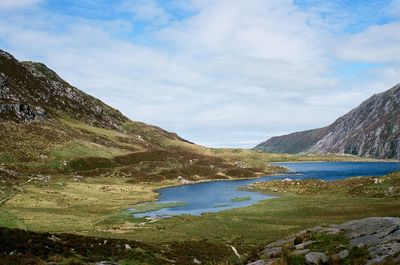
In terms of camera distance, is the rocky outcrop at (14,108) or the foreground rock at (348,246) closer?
the foreground rock at (348,246)

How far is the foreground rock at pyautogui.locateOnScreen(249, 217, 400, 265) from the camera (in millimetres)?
20173

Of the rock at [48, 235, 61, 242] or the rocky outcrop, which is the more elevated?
the rocky outcrop

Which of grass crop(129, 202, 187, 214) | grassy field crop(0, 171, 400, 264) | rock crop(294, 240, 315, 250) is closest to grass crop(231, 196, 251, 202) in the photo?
grassy field crop(0, 171, 400, 264)

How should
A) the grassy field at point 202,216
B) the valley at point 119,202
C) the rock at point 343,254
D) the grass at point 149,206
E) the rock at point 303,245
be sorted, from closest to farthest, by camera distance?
the rock at point 343,254 < the rock at point 303,245 < the valley at point 119,202 < the grassy field at point 202,216 < the grass at point 149,206

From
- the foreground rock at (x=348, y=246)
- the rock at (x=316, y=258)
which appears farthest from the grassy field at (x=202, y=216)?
the rock at (x=316, y=258)

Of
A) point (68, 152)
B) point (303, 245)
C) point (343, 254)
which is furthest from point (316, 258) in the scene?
point (68, 152)

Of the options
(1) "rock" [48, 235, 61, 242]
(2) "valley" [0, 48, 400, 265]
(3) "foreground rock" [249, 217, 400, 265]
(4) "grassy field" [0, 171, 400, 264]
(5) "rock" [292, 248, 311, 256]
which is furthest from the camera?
(4) "grassy field" [0, 171, 400, 264]

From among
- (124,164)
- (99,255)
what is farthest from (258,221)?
(124,164)

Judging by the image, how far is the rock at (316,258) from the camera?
Result: 2111cm

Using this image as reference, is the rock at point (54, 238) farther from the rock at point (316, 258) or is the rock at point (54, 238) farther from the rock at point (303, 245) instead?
the rock at point (316, 258)

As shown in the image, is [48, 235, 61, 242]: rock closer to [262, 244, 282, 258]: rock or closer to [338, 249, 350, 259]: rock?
[262, 244, 282, 258]: rock

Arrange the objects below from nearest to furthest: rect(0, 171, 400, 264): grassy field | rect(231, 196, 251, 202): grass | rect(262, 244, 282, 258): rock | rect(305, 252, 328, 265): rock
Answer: rect(305, 252, 328, 265): rock → rect(262, 244, 282, 258): rock → rect(0, 171, 400, 264): grassy field → rect(231, 196, 251, 202): grass

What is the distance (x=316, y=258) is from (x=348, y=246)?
3.08 metres

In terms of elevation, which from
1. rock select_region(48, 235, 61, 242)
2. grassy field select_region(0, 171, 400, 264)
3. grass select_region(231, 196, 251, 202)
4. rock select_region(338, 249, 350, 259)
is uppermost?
rock select_region(338, 249, 350, 259)
